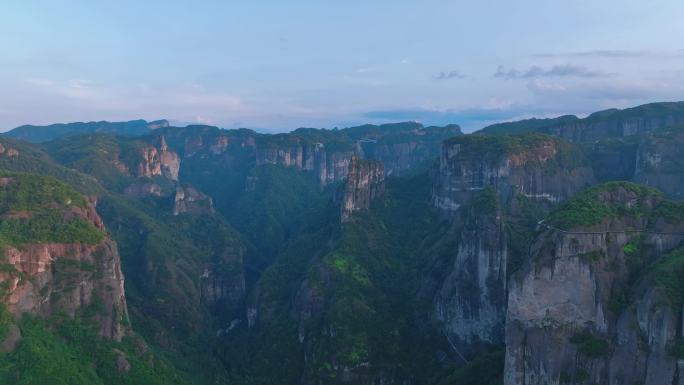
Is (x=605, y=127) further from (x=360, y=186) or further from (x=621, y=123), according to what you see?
(x=360, y=186)

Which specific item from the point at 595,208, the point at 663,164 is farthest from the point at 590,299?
the point at 663,164

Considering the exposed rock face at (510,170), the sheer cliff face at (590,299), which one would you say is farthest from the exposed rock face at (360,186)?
the sheer cliff face at (590,299)

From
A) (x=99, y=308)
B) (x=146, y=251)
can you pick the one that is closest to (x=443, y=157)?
(x=146, y=251)

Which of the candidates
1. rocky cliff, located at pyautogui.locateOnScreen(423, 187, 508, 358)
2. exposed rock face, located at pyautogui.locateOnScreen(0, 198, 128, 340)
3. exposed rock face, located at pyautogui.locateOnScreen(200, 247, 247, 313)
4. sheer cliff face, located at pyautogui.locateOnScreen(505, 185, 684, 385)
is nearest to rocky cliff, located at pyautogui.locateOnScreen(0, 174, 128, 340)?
exposed rock face, located at pyautogui.locateOnScreen(0, 198, 128, 340)

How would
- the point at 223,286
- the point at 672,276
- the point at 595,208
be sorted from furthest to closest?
the point at 223,286 → the point at 595,208 → the point at 672,276

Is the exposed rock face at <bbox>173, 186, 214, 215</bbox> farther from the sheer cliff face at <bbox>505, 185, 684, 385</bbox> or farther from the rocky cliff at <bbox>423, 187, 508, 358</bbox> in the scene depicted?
the sheer cliff face at <bbox>505, 185, 684, 385</bbox>

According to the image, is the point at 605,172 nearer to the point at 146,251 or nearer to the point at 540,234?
the point at 540,234
